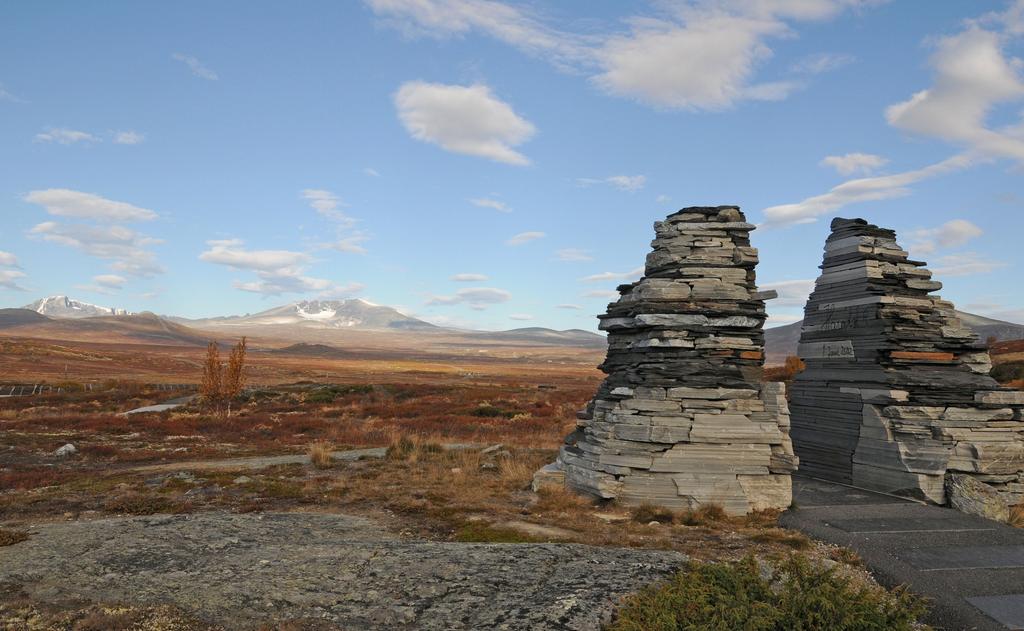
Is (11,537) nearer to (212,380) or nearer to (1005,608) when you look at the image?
(1005,608)

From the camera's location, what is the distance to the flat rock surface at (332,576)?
7.00 meters

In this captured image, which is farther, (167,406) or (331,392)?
(331,392)

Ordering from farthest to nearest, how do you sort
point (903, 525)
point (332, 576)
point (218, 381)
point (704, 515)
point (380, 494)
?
point (218, 381) < point (380, 494) < point (704, 515) < point (903, 525) < point (332, 576)

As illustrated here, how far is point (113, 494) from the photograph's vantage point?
14875 mm

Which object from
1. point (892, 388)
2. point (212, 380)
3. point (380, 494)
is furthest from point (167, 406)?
point (892, 388)

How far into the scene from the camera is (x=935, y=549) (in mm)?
10070

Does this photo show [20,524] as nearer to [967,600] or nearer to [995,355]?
[967,600]

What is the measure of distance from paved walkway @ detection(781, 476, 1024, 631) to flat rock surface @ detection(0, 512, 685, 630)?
329 centimetres

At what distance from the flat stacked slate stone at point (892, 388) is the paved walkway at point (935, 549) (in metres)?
1.22

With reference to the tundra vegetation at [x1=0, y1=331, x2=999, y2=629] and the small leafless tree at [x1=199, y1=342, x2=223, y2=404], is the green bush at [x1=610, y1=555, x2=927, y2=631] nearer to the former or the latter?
the tundra vegetation at [x1=0, y1=331, x2=999, y2=629]

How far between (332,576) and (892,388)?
13188 millimetres

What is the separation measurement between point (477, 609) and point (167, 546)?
517cm

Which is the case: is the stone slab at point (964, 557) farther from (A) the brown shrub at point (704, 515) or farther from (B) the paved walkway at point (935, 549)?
(A) the brown shrub at point (704, 515)

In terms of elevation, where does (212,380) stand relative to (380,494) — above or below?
above
